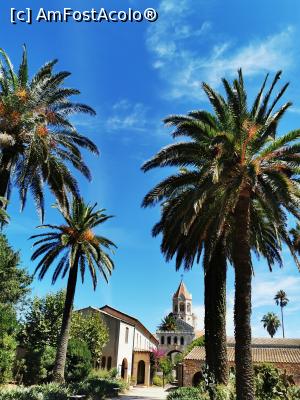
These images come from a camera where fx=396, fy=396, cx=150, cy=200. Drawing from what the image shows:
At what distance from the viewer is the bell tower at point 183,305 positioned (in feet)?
308

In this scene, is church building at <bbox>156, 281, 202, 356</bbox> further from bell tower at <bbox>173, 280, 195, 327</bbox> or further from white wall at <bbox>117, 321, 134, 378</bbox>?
white wall at <bbox>117, 321, 134, 378</bbox>

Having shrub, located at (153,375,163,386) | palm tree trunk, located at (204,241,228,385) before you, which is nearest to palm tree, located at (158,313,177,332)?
shrub, located at (153,375,163,386)

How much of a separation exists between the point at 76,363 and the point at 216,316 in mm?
18313

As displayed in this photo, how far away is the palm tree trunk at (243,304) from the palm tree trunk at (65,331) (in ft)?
46.4

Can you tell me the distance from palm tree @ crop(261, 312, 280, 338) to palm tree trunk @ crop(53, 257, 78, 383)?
80233 millimetres

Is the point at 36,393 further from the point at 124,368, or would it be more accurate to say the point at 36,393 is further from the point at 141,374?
the point at 141,374

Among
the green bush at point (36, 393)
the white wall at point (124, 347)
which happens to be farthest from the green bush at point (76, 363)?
the white wall at point (124, 347)

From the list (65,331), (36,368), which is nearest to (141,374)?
(36,368)

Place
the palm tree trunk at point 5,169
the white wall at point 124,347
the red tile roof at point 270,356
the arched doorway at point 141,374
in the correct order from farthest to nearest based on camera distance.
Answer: the arched doorway at point 141,374 < the white wall at point 124,347 < the red tile roof at point 270,356 < the palm tree trunk at point 5,169

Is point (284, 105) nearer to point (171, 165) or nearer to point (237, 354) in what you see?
point (171, 165)

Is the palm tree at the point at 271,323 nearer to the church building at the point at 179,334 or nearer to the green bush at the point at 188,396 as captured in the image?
the church building at the point at 179,334

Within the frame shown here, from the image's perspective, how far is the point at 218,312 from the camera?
17.5m

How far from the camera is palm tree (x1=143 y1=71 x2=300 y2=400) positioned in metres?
13.2

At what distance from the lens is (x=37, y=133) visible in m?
15.8
